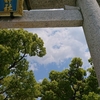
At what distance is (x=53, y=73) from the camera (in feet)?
41.0

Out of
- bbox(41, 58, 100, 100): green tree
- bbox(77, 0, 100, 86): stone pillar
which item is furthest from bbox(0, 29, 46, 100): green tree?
bbox(77, 0, 100, 86): stone pillar

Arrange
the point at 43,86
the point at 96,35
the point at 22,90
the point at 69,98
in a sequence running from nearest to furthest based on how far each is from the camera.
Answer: the point at 96,35
the point at 22,90
the point at 69,98
the point at 43,86

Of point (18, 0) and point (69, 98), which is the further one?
point (69, 98)

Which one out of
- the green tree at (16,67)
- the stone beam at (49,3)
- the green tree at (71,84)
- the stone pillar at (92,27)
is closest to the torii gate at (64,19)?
the stone pillar at (92,27)

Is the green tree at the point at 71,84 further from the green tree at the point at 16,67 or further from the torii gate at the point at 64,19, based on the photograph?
the torii gate at the point at 64,19

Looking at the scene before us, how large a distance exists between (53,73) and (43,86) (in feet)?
3.76

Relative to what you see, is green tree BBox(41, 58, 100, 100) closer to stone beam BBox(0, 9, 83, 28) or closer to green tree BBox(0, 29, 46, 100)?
green tree BBox(0, 29, 46, 100)

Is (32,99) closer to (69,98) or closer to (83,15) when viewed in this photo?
(69,98)

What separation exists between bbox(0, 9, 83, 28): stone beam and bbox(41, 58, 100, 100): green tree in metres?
7.73

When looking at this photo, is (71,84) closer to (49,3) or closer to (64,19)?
(49,3)

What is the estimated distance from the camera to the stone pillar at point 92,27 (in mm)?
2643

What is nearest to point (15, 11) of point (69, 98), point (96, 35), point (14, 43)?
point (96, 35)

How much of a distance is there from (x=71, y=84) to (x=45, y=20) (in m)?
9.09

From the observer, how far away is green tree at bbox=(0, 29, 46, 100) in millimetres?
8304
